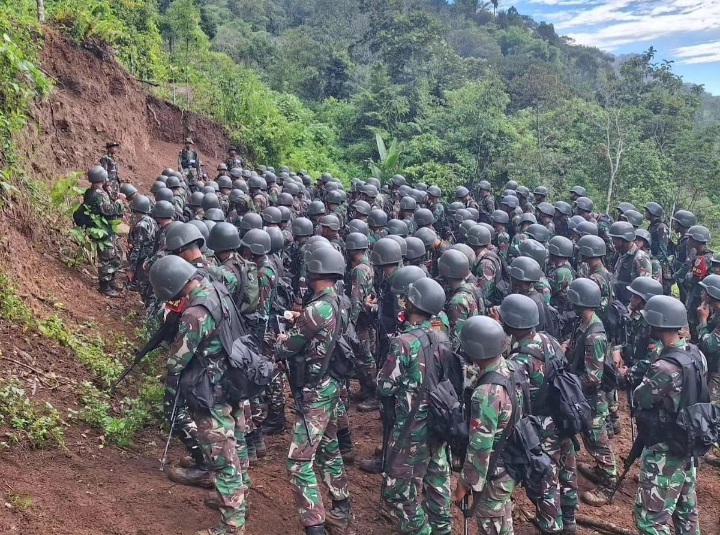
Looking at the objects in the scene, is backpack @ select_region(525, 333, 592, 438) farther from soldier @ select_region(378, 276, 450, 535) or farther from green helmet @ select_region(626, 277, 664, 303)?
green helmet @ select_region(626, 277, 664, 303)

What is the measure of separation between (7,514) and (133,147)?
14.6 m

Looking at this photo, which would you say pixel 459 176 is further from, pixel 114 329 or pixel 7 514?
pixel 7 514

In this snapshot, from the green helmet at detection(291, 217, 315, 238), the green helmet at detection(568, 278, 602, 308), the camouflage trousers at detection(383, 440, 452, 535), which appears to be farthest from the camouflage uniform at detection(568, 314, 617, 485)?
the green helmet at detection(291, 217, 315, 238)

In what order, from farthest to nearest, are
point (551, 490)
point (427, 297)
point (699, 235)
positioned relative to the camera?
point (699, 235) → point (551, 490) → point (427, 297)

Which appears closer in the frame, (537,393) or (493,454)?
(493,454)

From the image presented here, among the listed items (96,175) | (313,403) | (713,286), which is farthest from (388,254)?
(96,175)

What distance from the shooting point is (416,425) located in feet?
14.4

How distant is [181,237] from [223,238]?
3.01ft

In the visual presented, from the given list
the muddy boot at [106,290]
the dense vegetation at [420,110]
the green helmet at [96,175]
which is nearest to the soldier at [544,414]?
the muddy boot at [106,290]

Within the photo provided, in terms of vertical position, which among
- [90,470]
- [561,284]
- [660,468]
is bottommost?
[90,470]

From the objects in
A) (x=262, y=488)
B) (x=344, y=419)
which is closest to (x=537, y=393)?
(x=344, y=419)

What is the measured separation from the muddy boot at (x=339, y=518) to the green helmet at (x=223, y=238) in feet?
9.05

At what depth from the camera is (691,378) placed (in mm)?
4332

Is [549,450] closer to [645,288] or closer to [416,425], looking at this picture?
[416,425]
